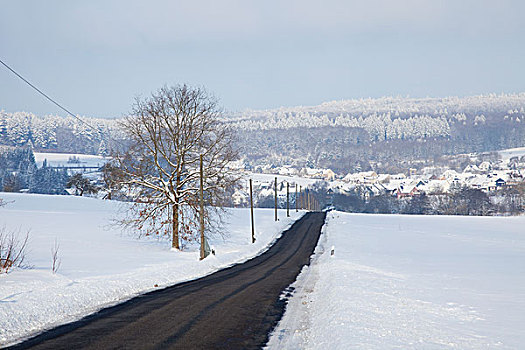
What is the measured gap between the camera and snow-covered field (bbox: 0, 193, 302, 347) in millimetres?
11000

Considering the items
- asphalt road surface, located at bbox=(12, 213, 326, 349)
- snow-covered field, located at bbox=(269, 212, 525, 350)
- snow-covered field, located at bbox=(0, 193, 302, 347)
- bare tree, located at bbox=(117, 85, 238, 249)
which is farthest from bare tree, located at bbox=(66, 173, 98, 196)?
asphalt road surface, located at bbox=(12, 213, 326, 349)

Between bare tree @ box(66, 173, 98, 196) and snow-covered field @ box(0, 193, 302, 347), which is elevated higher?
bare tree @ box(66, 173, 98, 196)

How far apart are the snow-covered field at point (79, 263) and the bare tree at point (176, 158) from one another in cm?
254

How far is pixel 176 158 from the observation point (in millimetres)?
32250

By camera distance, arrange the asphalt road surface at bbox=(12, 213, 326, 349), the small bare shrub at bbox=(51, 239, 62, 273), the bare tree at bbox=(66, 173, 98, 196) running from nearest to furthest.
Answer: the asphalt road surface at bbox=(12, 213, 326, 349) < the small bare shrub at bbox=(51, 239, 62, 273) < the bare tree at bbox=(66, 173, 98, 196)

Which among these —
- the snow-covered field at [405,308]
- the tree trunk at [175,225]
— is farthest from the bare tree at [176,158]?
the snow-covered field at [405,308]

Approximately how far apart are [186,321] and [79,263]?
14955 millimetres

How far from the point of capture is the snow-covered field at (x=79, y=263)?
433 inches

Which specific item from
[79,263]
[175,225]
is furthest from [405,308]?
[175,225]

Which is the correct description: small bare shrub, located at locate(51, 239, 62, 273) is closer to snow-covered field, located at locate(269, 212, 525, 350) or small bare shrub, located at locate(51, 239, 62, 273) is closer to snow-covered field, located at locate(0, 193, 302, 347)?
snow-covered field, located at locate(0, 193, 302, 347)

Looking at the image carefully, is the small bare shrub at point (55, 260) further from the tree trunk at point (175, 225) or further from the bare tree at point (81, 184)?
the bare tree at point (81, 184)

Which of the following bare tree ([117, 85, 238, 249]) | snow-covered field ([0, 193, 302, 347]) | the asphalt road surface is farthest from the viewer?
bare tree ([117, 85, 238, 249])

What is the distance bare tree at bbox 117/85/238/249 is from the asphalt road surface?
14.7 meters

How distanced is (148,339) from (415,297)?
8071 mm
